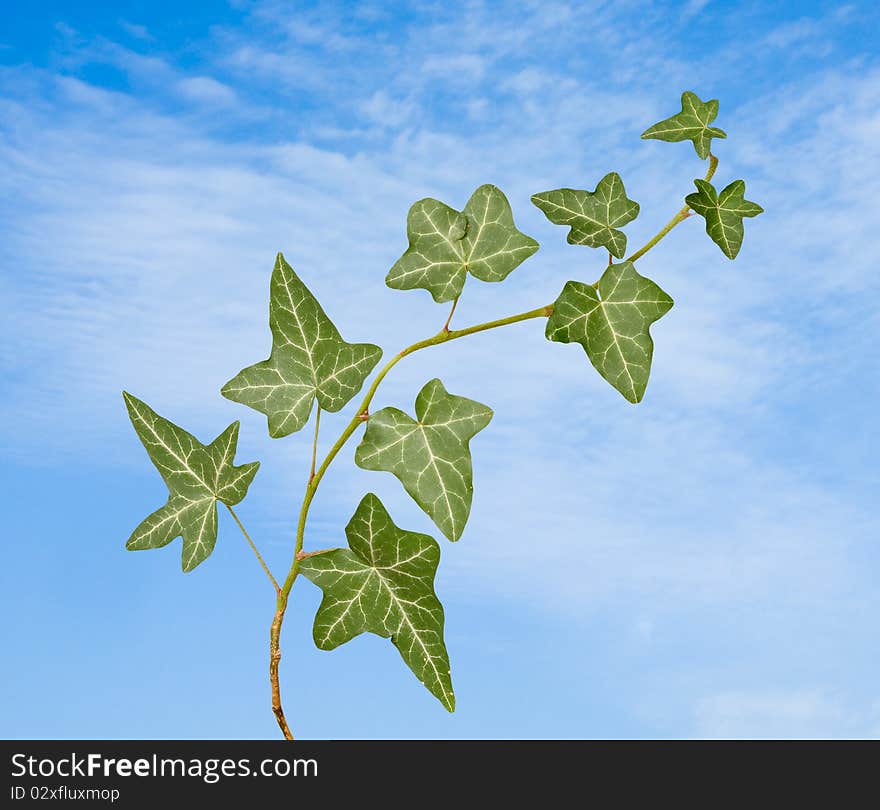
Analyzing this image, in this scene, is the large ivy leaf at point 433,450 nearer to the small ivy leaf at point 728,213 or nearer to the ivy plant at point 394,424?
the ivy plant at point 394,424

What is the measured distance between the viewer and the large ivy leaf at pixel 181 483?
1.14 metres

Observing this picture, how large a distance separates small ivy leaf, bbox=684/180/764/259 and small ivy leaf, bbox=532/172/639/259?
10 centimetres

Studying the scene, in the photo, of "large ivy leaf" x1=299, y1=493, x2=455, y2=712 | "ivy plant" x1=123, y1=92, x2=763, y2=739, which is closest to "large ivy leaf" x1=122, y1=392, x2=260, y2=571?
"ivy plant" x1=123, y1=92, x2=763, y2=739

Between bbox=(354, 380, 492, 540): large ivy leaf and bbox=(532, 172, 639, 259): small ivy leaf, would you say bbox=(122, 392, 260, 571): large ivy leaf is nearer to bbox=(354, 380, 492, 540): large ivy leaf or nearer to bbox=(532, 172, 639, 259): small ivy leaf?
bbox=(354, 380, 492, 540): large ivy leaf

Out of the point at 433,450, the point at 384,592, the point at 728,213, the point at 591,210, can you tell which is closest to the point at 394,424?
the point at 433,450

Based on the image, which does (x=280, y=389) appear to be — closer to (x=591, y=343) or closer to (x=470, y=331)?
(x=470, y=331)

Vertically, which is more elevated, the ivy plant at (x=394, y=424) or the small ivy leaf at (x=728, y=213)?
the small ivy leaf at (x=728, y=213)

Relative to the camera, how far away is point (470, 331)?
3.71ft

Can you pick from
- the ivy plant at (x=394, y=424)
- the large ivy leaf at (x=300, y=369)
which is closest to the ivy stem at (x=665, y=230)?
the ivy plant at (x=394, y=424)

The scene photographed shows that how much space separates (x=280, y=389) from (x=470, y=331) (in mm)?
260

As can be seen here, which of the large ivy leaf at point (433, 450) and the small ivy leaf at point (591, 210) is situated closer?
the large ivy leaf at point (433, 450)

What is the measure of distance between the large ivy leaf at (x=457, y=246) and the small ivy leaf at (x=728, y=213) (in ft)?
0.86

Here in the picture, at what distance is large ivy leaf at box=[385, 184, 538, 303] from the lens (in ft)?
3.73
